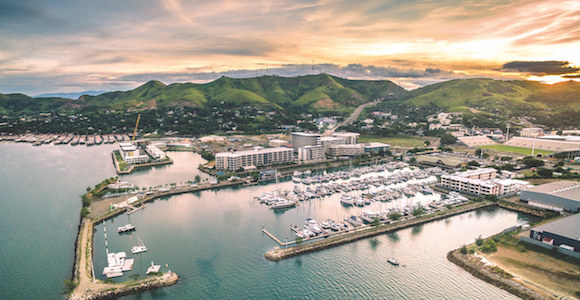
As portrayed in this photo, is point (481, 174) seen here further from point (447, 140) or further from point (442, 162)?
point (447, 140)

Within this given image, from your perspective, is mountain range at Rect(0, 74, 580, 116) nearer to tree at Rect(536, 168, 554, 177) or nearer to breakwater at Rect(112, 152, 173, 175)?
tree at Rect(536, 168, 554, 177)

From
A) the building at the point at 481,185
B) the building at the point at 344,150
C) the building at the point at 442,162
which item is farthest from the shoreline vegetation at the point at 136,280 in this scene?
the building at the point at 344,150

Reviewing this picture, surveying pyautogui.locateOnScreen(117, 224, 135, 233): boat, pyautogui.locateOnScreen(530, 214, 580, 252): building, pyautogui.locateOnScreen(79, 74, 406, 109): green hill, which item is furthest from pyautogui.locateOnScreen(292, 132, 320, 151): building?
pyautogui.locateOnScreen(79, 74, 406, 109): green hill

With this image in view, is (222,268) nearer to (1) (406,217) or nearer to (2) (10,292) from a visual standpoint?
(2) (10,292)

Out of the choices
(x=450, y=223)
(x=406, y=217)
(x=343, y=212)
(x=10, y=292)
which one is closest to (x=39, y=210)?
(x=10, y=292)

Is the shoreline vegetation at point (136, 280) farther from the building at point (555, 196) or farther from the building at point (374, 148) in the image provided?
the building at point (374, 148)

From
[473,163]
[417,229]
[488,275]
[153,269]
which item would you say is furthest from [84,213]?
[473,163]
